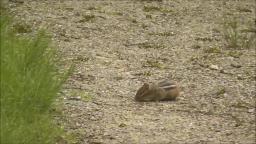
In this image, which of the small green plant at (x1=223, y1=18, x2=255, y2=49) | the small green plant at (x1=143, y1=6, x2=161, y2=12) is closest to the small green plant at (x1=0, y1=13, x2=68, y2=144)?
the small green plant at (x1=223, y1=18, x2=255, y2=49)

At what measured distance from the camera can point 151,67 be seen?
6.67 meters

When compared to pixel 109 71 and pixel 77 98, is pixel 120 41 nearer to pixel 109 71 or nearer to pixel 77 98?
pixel 109 71

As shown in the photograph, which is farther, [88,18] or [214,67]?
[88,18]

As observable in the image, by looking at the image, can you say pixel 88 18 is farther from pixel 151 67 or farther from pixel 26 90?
pixel 26 90

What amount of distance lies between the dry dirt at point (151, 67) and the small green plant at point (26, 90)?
46cm

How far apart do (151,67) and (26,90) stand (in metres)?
2.63

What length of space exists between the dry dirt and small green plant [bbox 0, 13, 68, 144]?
0.46 m

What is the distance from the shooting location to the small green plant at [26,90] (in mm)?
3850

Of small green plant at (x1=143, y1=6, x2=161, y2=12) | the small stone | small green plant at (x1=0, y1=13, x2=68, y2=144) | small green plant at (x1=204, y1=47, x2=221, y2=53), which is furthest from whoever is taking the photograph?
small green plant at (x1=143, y1=6, x2=161, y2=12)

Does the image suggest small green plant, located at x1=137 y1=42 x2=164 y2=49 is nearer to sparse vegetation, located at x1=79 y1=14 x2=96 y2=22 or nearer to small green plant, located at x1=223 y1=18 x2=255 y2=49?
small green plant, located at x1=223 y1=18 x2=255 y2=49

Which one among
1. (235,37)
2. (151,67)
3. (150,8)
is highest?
(150,8)

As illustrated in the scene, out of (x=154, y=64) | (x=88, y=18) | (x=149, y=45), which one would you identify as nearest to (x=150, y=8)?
(x=88, y=18)

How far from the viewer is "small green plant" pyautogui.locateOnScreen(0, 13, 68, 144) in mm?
3850

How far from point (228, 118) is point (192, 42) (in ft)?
8.46
